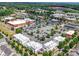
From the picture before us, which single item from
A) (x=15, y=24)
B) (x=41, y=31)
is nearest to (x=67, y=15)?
→ (x=41, y=31)

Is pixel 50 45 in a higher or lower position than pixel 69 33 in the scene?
lower

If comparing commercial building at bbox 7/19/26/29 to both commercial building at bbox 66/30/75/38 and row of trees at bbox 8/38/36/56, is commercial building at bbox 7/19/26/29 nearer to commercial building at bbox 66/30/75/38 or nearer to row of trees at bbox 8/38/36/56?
row of trees at bbox 8/38/36/56

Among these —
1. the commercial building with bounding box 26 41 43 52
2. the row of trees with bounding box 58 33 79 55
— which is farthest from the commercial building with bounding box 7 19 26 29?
the row of trees with bounding box 58 33 79 55

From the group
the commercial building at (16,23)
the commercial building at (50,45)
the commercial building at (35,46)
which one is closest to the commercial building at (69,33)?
the commercial building at (50,45)

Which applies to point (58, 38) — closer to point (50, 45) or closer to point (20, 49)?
point (50, 45)

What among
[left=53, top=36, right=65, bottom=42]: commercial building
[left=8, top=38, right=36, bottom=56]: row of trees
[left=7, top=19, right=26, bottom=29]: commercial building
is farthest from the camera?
[left=7, top=19, right=26, bottom=29]: commercial building

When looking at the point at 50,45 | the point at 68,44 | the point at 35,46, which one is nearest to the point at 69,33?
the point at 68,44

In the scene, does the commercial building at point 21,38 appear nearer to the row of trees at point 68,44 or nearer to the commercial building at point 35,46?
the commercial building at point 35,46

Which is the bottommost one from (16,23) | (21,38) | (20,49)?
(20,49)

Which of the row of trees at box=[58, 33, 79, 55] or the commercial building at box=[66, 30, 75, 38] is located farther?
the commercial building at box=[66, 30, 75, 38]

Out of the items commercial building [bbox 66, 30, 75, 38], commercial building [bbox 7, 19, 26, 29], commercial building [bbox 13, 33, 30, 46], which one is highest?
commercial building [bbox 7, 19, 26, 29]

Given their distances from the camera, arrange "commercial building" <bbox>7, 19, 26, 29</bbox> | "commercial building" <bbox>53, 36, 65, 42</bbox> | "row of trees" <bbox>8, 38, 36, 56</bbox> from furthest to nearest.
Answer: "commercial building" <bbox>7, 19, 26, 29</bbox> → "commercial building" <bbox>53, 36, 65, 42</bbox> → "row of trees" <bbox>8, 38, 36, 56</bbox>

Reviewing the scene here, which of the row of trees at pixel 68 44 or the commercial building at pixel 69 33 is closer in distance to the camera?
the row of trees at pixel 68 44
